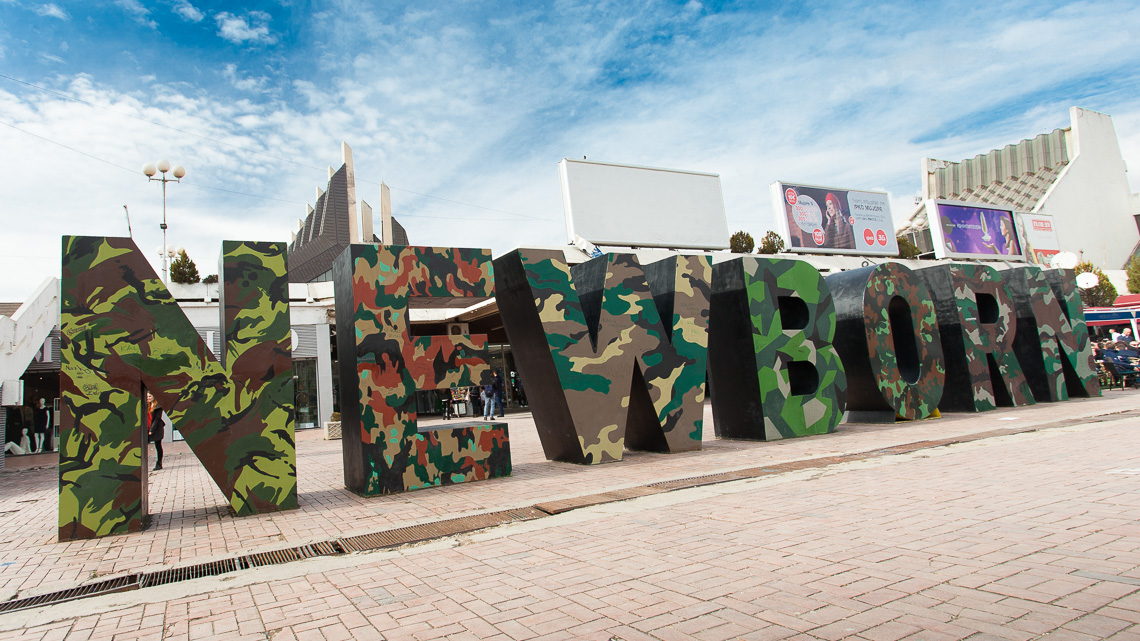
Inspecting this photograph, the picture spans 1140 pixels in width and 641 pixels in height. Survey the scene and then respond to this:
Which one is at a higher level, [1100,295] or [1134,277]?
[1134,277]

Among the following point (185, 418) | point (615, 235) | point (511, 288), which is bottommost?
point (185, 418)

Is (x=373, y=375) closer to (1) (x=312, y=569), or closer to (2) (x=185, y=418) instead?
(2) (x=185, y=418)

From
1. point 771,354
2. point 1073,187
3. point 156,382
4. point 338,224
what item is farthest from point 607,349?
point 1073,187

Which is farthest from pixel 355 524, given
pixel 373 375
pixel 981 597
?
pixel 981 597

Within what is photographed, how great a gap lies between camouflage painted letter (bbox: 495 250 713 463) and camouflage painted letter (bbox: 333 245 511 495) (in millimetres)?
1052

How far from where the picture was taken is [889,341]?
12.7 m

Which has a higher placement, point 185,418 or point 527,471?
point 185,418

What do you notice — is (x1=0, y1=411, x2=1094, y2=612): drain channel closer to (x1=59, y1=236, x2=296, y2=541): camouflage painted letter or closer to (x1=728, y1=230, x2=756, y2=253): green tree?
(x1=59, y1=236, x2=296, y2=541): camouflage painted letter

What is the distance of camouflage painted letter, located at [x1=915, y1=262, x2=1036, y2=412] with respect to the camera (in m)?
13.9

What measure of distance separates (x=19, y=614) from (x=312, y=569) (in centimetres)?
172

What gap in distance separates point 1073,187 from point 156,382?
226 ft

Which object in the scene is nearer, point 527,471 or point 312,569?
point 312,569

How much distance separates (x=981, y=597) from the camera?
3361 mm

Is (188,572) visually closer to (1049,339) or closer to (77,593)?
(77,593)
